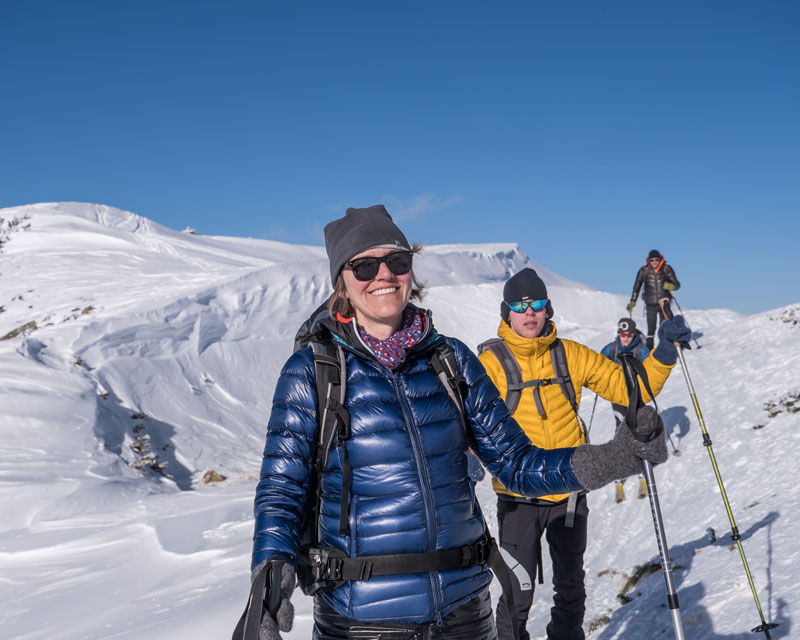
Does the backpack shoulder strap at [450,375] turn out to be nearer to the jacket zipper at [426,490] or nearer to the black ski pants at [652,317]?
the jacket zipper at [426,490]

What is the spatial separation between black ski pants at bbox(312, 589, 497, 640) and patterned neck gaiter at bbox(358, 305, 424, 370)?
841 millimetres

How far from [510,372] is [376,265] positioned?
6.80ft

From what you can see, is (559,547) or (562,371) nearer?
(559,547)

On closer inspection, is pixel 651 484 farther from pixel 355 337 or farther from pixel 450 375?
pixel 355 337

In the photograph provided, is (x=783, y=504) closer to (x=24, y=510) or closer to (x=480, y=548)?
(x=480, y=548)

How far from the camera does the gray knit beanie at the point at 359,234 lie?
2424mm

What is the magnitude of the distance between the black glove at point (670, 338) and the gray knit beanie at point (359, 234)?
2418 millimetres

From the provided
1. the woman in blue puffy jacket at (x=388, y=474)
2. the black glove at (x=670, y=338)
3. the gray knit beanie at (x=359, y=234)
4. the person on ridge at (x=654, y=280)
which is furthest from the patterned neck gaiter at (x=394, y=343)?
the person on ridge at (x=654, y=280)

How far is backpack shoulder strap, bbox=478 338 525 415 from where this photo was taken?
4.20 meters

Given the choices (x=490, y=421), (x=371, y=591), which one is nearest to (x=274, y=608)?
(x=371, y=591)

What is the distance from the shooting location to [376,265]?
2416 mm

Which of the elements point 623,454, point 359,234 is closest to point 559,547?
point 623,454

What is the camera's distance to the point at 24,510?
1027cm

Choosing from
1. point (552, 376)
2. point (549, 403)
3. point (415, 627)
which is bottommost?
point (415, 627)
